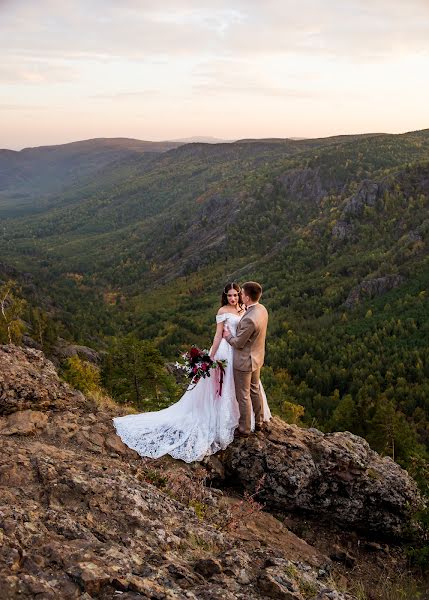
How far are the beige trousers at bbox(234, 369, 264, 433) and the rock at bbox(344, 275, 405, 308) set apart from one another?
317ft

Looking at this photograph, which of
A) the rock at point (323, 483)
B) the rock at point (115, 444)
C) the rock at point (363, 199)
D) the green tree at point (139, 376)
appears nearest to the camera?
the rock at point (115, 444)

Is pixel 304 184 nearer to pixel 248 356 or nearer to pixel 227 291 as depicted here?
pixel 227 291

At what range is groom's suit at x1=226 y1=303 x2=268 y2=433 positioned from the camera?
375 inches

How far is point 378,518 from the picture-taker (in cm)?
998

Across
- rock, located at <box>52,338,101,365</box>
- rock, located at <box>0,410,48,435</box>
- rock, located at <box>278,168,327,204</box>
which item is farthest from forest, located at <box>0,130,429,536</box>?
rock, located at <box>0,410,48,435</box>

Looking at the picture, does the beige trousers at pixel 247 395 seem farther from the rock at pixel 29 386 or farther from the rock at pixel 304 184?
the rock at pixel 304 184

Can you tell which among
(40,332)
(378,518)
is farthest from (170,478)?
(40,332)

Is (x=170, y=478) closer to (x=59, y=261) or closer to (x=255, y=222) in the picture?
(x=255, y=222)

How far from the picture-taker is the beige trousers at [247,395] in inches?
389

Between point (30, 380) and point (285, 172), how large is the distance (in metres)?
190

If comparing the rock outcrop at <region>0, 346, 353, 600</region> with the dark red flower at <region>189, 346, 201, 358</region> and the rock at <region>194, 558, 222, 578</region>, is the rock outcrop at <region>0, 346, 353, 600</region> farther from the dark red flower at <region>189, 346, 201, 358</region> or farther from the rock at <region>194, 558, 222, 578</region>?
the dark red flower at <region>189, 346, 201, 358</region>

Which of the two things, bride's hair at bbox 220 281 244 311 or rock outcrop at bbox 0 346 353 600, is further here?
bride's hair at bbox 220 281 244 311

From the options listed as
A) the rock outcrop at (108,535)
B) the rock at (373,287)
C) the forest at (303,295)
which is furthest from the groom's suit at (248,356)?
the rock at (373,287)

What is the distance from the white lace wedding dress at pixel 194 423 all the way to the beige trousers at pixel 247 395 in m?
0.19
